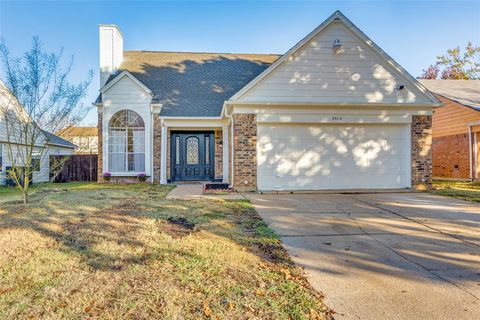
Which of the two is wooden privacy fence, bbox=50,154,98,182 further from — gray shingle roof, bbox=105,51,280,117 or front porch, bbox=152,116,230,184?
front porch, bbox=152,116,230,184

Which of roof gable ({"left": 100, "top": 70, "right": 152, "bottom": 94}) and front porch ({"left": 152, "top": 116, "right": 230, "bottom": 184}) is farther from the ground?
roof gable ({"left": 100, "top": 70, "right": 152, "bottom": 94})

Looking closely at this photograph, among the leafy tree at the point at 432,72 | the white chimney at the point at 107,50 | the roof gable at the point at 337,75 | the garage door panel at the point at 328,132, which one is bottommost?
the garage door panel at the point at 328,132

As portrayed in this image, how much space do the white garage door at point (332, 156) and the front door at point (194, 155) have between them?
4271 mm

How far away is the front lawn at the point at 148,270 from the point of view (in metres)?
2.25

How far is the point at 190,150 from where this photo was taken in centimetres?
1302

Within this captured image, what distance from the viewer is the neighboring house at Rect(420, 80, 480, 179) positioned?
1388cm

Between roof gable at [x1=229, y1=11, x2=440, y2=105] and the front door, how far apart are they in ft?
14.4

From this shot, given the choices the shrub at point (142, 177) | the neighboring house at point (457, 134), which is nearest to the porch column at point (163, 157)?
the shrub at point (142, 177)

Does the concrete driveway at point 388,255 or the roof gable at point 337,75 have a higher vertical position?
the roof gable at point 337,75

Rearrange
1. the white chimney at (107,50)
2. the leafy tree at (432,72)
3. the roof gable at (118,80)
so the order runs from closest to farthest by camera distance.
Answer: the roof gable at (118,80) < the white chimney at (107,50) < the leafy tree at (432,72)

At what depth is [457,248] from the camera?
379cm

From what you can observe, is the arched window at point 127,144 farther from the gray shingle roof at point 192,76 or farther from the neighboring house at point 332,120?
the neighboring house at point 332,120

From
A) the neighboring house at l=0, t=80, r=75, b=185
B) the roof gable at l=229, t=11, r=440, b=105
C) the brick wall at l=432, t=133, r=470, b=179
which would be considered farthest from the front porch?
the brick wall at l=432, t=133, r=470, b=179

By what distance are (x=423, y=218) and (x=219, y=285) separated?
15.7 feet
